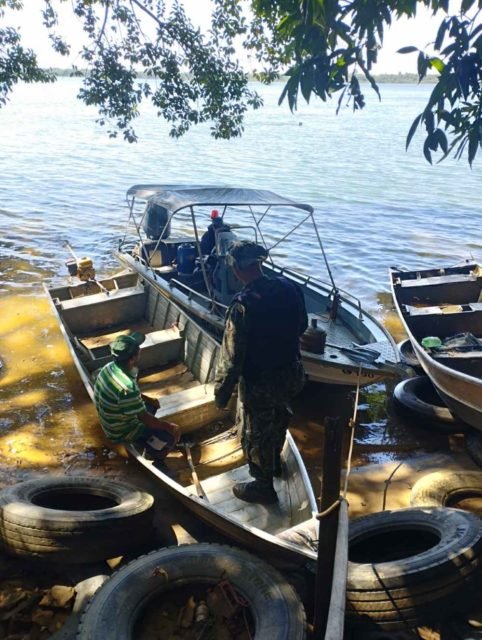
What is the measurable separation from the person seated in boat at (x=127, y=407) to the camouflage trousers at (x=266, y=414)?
1155mm

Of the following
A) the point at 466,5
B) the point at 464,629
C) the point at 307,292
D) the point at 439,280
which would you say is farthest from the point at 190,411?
the point at 439,280

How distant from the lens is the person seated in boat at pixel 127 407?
529 centimetres

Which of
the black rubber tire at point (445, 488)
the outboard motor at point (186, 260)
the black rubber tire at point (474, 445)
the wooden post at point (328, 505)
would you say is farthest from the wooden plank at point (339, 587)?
the outboard motor at point (186, 260)

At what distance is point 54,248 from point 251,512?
14.6 meters

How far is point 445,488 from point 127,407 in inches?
139

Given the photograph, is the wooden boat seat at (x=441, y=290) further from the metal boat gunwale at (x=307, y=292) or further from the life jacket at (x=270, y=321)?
the life jacket at (x=270, y=321)

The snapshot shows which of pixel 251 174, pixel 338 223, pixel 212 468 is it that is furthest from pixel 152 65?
pixel 251 174

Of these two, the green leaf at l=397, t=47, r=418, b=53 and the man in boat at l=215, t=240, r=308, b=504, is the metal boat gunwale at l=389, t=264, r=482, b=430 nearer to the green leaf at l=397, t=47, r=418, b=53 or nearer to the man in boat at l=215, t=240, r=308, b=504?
the man in boat at l=215, t=240, r=308, b=504

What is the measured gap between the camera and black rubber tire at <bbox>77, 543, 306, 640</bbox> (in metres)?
3.71

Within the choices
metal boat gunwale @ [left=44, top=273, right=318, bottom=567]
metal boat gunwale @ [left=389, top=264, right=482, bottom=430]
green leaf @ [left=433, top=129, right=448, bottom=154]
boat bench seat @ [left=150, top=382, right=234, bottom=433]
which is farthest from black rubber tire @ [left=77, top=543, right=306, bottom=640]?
metal boat gunwale @ [left=389, top=264, right=482, bottom=430]

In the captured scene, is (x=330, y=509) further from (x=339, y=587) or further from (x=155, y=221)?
(x=155, y=221)

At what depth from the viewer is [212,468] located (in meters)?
5.93

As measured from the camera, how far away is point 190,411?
6309 millimetres

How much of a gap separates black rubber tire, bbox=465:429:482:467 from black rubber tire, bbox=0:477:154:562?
4103mm
